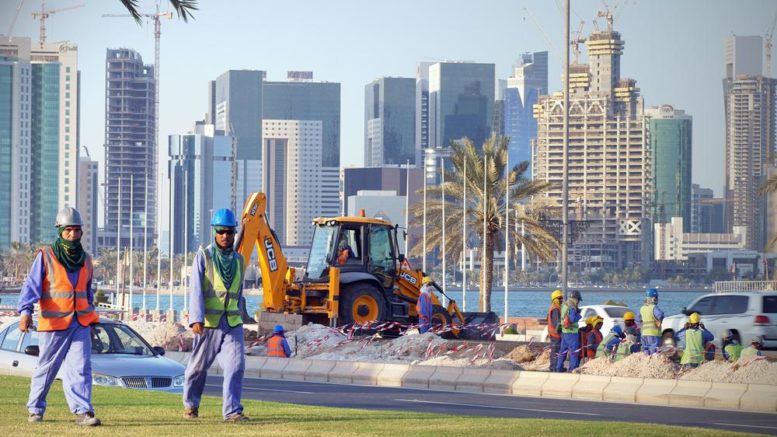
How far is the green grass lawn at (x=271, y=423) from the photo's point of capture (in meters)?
12.9

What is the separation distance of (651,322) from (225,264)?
1507cm

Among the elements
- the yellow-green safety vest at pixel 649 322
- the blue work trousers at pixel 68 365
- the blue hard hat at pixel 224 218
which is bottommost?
the yellow-green safety vest at pixel 649 322

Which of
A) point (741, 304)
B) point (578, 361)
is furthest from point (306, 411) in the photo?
point (741, 304)

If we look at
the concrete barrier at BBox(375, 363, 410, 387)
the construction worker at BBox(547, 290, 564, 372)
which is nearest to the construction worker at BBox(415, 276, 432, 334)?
the concrete barrier at BBox(375, 363, 410, 387)

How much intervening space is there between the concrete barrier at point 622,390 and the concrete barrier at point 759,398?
6.10ft

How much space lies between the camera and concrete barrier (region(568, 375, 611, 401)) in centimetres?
2291

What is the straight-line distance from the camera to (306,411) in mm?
15469

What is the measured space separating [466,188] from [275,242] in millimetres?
25134

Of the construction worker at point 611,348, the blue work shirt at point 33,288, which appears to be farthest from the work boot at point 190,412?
the construction worker at point 611,348

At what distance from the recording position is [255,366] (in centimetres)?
2912

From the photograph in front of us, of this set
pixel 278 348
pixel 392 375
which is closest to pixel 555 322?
pixel 392 375

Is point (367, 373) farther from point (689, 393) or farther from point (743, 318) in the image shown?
point (743, 318)

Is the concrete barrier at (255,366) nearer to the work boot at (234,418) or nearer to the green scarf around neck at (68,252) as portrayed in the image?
the work boot at (234,418)

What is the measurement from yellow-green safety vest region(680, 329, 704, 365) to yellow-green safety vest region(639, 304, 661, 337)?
6.30ft
